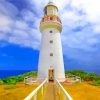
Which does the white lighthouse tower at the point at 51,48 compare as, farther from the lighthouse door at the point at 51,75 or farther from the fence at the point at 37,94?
the fence at the point at 37,94

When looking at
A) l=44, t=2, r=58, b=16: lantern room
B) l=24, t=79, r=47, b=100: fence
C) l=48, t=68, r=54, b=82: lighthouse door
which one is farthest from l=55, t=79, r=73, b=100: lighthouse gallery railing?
l=44, t=2, r=58, b=16: lantern room

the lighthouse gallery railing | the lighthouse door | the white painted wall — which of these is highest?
the white painted wall

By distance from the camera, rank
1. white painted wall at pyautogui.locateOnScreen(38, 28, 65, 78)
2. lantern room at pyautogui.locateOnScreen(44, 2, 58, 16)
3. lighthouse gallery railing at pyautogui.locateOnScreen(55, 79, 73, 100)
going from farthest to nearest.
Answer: lantern room at pyautogui.locateOnScreen(44, 2, 58, 16)
white painted wall at pyautogui.locateOnScreen(38, 28, 65, 78)
lighthouse gallery railing at pyautogui.locateOnScreen(55, 79, 73, 100)

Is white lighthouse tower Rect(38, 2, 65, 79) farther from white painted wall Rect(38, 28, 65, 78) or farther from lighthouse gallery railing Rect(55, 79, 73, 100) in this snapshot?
lighthouse gallery railing Rect(55, 79, 73, 100)

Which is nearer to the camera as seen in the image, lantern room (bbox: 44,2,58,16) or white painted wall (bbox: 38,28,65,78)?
white painted wall (bbox: 38,28,65,78)

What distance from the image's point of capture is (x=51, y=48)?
74.7 feet

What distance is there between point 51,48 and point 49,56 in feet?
3.60

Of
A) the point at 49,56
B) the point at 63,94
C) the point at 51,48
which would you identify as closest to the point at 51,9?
the point at 51,48

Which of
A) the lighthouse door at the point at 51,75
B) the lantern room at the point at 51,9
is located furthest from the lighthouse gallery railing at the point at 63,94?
the lantern room at the point at 51,9

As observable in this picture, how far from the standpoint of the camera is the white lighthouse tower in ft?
73.2

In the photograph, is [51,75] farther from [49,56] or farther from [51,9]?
[51,9]

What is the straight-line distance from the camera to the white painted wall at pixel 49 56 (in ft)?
73.2

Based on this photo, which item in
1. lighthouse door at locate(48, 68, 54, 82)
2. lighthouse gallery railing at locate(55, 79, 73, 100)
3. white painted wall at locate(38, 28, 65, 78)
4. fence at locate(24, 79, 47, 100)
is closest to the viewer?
fence at locate(24, 79, 47, 100)

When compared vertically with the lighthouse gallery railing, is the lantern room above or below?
above
